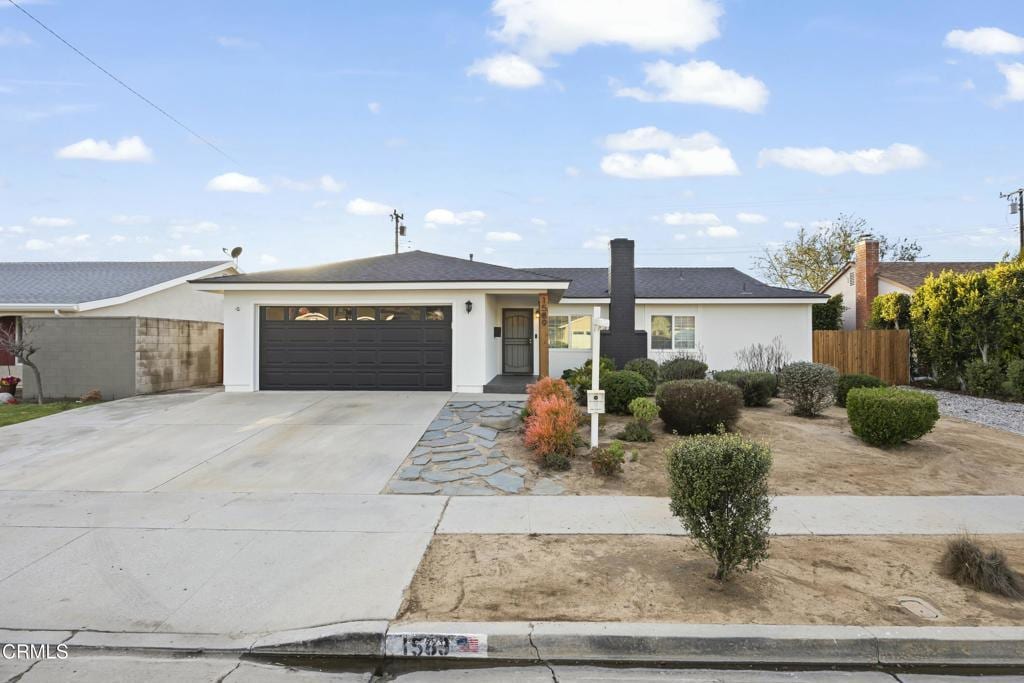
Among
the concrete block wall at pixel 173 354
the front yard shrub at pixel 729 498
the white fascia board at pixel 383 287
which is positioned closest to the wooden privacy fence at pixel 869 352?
the white fascia board at pixel 383 287

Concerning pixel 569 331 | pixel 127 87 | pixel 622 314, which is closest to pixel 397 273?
pixel 622 314

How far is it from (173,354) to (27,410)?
11.7 ft

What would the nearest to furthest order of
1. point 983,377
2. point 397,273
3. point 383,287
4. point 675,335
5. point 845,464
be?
point 845,464 → point 383,287 → point 397,273 → point 983,377 → point 675,335

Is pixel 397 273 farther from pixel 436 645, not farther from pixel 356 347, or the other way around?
pixel 436 645

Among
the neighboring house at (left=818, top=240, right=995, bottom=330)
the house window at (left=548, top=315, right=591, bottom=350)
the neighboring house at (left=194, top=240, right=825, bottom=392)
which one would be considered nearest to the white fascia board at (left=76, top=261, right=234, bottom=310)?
the neighboring house at (left=194, top=240, right=825, bottom=392)

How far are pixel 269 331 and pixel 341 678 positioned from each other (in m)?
11.7

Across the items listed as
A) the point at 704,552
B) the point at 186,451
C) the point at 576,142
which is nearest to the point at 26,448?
the point at 186,451

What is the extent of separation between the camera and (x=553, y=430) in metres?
7.61

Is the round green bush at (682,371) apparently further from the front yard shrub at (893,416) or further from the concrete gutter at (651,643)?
the concrete gutter at (651,643)

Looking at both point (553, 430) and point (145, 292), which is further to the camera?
point (145, 292)

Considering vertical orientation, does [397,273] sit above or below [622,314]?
above

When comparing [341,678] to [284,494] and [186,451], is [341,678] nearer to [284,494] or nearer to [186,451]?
[284,494]

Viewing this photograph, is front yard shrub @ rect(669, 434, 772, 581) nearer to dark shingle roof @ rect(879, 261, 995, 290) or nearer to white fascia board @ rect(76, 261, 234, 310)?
white fascia board @ rect(76, 261, 234, 310)

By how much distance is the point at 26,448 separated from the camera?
331 inches
